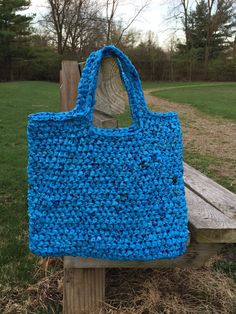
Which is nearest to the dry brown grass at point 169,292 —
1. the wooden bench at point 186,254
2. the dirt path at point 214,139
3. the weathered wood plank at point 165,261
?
the wooden bench at point 186,254

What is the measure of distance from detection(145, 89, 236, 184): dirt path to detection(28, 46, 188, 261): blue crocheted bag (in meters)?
3.78

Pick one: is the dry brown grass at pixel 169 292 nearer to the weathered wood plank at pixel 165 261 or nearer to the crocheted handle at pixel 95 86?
the weathered wood plank at pixel 165 261

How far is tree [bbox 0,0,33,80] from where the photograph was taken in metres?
37.1

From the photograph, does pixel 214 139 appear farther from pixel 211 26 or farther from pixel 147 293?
pixel 211 26

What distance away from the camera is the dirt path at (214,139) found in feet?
21.2

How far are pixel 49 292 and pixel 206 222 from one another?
3.64ft

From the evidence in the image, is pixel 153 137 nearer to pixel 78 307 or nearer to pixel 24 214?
pixel 78 307

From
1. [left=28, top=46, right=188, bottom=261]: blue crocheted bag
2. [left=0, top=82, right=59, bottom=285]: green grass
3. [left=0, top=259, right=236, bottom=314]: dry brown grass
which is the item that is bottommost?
[left=0, top=82, right=59, bottom=285]: green grass

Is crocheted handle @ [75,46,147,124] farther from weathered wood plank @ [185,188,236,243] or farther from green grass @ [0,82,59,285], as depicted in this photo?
green grass @ [0,82,59,285]

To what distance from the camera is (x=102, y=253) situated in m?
1.66

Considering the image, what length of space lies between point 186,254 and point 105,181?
66cm

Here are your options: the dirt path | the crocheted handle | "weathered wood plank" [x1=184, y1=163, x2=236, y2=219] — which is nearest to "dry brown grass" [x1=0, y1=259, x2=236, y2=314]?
"weathered wood plank" [x1=184, y1=163, x2=236, y2=219]

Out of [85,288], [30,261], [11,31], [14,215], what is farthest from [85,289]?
[11,31]

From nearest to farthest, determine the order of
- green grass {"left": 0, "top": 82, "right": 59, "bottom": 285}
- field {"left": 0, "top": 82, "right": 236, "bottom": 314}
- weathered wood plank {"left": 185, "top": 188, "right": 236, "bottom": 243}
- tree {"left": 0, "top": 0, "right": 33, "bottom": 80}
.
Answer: weathered wood plank {"left": 185, "top": 188, "right": 236, "bottom": 243} < field {"left": 0, "top": 82, "right": 236, "bottom": 314} < green grass {"left": 0, "top": 82, "right": 59, "bottom": 285} < tree {"left": 0, "top": 0, "right": 33, "bottom": 80}
